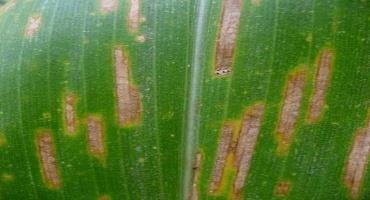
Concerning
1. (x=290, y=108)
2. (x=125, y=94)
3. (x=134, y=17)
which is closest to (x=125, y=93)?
(x=125, y=94)

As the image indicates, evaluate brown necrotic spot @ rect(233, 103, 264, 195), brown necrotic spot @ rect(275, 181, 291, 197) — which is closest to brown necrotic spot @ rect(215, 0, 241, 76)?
brown necrotic spot @ rect(233, 103, 264, 195)

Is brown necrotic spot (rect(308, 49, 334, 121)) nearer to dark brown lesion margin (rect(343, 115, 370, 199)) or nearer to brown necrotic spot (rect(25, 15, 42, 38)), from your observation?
dark brown lesion margin (rect(343, 115, 370, 199))

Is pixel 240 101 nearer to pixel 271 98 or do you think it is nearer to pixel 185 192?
pixel 271 98

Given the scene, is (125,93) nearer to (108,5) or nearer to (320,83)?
(108,5)

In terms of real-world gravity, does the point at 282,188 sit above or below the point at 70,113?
below

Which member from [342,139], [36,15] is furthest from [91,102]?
[342,139]

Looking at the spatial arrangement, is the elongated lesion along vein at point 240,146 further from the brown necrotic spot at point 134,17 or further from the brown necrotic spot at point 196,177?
the brown necrotic spot at point 134,17

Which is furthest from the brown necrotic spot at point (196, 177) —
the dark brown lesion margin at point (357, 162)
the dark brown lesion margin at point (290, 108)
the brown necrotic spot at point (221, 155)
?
the dark brown lesion margin at point (357, 162)
